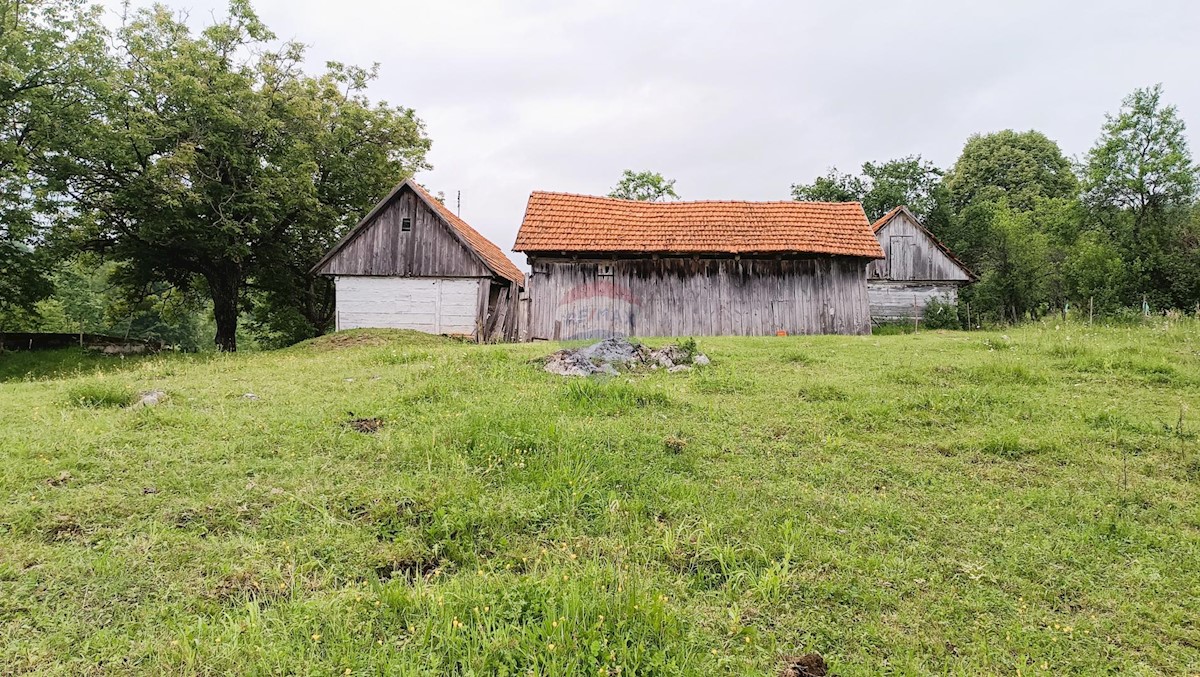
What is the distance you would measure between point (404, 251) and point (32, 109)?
36.0 feet

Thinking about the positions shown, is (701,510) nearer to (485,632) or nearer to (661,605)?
(661,605)

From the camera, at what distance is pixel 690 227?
19.0 meters

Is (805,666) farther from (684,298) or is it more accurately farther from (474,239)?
(474,239)

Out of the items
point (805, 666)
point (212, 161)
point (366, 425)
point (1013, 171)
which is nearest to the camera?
point (805, 666)

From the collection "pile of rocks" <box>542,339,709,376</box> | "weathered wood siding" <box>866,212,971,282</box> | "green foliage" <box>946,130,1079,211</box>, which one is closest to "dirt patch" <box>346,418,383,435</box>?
"pile of rocks" <box>542,339,709,376</box>

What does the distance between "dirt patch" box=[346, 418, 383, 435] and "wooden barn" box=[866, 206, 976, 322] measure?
24.7 m

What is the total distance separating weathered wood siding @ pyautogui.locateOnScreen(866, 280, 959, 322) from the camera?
25828mm

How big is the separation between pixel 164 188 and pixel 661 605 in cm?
2208

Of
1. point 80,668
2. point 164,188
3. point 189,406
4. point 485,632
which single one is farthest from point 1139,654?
point 164,188

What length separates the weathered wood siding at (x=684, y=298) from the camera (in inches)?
715

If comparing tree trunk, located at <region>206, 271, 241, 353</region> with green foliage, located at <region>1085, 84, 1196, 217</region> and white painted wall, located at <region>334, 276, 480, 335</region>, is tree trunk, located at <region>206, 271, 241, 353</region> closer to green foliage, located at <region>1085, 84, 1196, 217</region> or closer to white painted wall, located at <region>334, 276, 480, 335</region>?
white painted wall, located at <region>334, 276, 480, 335</region>

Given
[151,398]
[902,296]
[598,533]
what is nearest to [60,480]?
[151,398]

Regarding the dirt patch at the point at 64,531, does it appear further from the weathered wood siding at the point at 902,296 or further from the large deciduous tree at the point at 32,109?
the weathered wood siding at the point at 902,296

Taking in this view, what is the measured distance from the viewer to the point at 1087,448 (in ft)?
18.5
